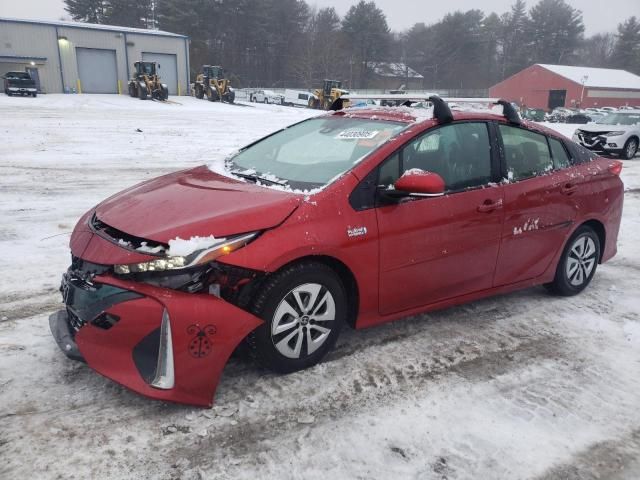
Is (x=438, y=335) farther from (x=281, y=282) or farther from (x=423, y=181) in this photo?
(x=281, y=282)

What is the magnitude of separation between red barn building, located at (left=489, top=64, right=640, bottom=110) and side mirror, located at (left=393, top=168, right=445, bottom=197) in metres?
62.0

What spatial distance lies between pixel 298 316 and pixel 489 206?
1.72 metres

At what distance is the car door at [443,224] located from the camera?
3.46 metres

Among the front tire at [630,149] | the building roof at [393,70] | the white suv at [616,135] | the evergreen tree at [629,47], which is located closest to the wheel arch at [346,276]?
the white suv at [616,135]

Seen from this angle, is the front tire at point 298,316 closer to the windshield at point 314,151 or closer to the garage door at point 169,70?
the windshield at point 314,151

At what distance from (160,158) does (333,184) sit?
955 centimetres

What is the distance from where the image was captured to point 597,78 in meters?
61.9

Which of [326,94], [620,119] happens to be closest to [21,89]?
[326,94]

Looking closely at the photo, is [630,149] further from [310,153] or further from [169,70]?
[169,70]

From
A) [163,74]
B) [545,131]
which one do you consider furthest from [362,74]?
[545,131]

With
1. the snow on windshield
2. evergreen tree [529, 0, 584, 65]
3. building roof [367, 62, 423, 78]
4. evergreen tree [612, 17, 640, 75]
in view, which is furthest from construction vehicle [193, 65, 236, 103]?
evergreen tree [612, 17, 640, 75]

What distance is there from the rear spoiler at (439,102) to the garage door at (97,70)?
41.5 meters

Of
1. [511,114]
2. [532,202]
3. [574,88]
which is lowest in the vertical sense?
[532,202]

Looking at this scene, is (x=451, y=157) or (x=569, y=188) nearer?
(x=451, y=157)
